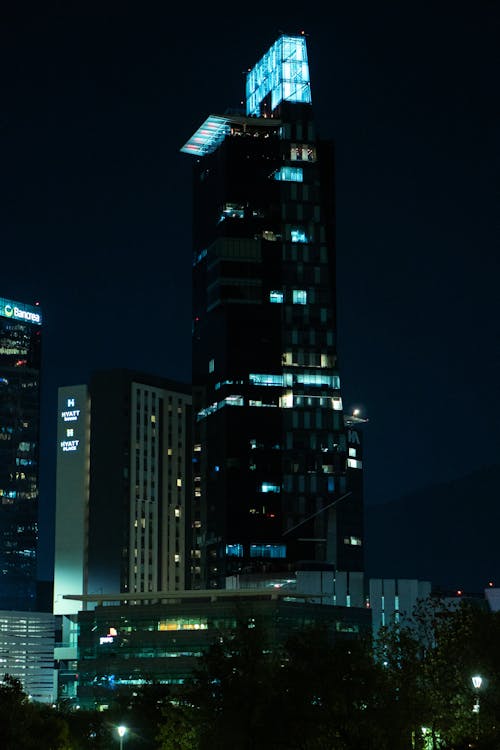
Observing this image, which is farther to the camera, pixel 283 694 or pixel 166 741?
pixel 166 741

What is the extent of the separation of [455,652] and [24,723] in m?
38.8

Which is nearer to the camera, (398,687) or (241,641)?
(398,687)

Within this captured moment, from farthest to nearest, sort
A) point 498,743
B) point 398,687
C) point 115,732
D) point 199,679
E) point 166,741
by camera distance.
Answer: point 115,732 < point 166,741 < point 199,679 < point 398,687 < point 498,743

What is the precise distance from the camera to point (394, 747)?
287 feet

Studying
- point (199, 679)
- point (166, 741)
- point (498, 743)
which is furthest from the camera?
point (166, 741)

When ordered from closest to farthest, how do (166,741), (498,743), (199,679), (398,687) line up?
(498,743) < (398,687) < (199,679) < (166,741)

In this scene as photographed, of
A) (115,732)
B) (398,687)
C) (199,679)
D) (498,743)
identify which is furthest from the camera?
(115,732)

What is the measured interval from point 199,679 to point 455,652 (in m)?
21.5

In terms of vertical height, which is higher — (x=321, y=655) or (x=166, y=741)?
(x=321, y=655)

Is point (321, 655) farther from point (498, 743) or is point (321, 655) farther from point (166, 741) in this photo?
point (166, 741)

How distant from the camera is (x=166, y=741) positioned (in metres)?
118

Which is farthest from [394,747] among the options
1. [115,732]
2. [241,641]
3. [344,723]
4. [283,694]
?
[115,732]

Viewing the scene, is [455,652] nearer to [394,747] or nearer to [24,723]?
[394,747]

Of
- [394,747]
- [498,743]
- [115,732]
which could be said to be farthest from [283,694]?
[115,732]
